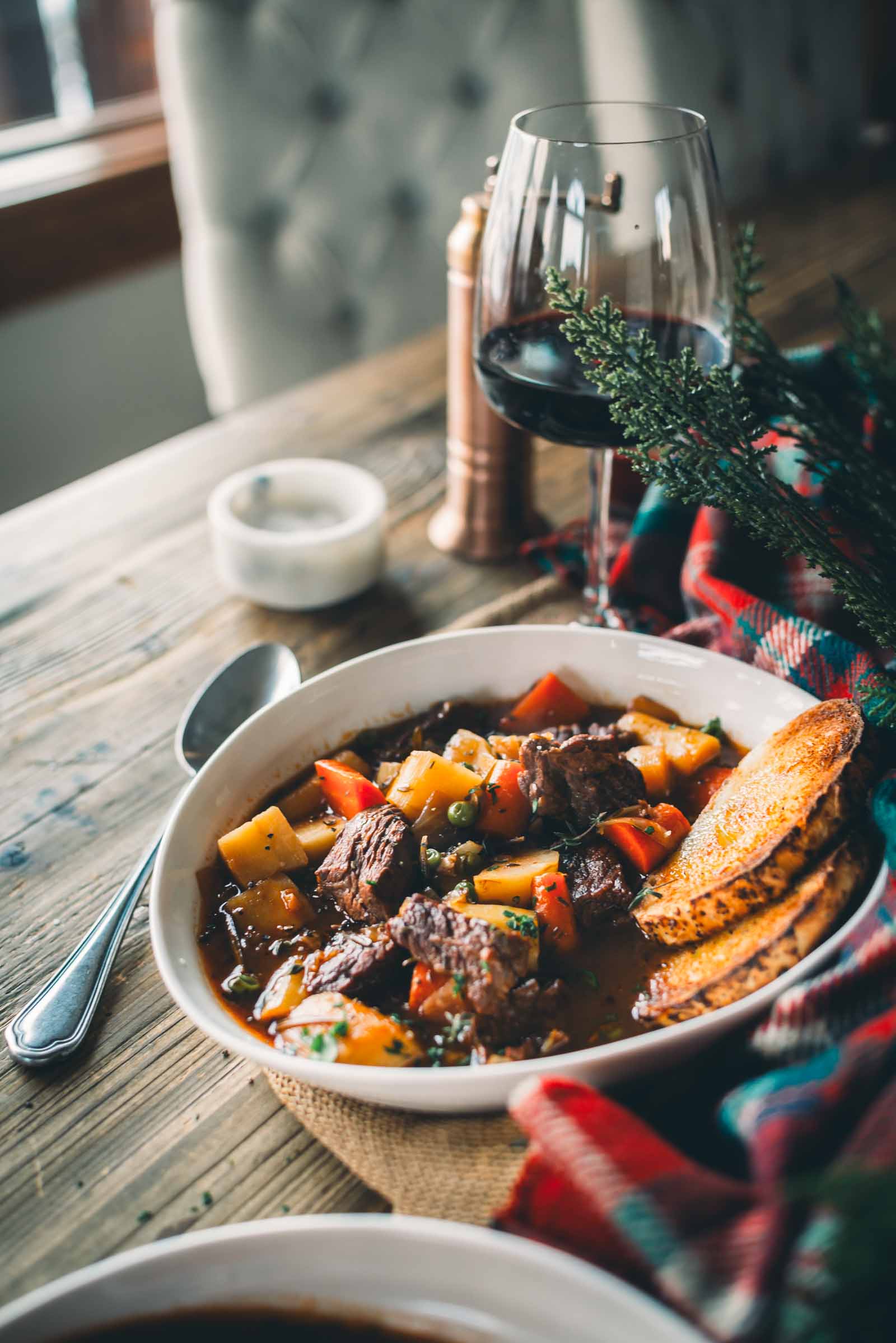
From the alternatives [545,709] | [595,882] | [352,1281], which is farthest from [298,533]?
[352,1281]

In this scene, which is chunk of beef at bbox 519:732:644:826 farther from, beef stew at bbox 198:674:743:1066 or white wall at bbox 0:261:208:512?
white wall at bbox 0:261:208:512

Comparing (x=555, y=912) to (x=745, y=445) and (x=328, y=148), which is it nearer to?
(x=745, y=445)

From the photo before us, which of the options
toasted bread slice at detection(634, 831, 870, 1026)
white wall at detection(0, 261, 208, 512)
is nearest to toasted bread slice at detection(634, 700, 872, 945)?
toasted bread slice at detection(634, 831, 870, 1026)

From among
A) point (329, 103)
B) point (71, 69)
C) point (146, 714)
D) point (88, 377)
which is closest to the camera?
point (146, 714)

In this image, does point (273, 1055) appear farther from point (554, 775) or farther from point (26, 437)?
point (26, 437)

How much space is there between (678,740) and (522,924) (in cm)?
40

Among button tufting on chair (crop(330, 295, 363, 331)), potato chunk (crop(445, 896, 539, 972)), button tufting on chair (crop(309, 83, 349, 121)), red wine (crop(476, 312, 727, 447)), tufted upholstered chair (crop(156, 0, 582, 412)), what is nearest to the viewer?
potato chunk (crop(445, 896, 539, 972))

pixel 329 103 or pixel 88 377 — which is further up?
pixel 329 103

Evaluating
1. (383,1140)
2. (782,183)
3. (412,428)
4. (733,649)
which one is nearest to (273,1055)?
(383,1140)

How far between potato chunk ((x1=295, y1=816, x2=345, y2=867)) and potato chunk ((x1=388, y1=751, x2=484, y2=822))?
0.27ft

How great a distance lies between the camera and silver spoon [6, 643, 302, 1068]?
1.15m

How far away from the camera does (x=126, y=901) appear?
1295 millimetres

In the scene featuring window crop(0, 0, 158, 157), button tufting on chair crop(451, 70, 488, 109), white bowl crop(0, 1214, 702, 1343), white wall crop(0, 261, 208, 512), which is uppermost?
window crop(0, 0, 158, 157)

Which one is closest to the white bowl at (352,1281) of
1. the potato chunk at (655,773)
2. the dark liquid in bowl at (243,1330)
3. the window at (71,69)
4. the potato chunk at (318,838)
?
the dark liquid in bowl at (243,1330)
